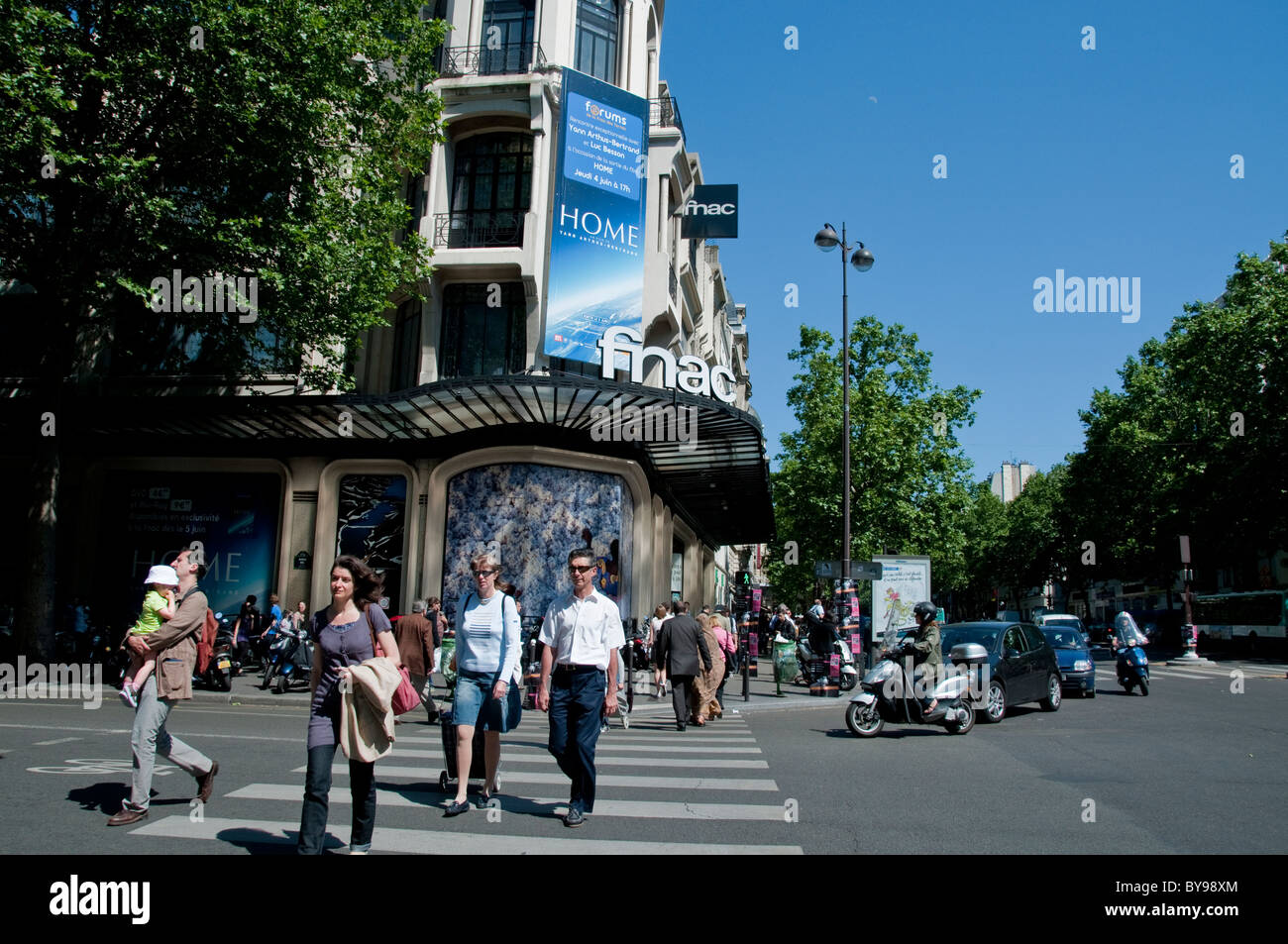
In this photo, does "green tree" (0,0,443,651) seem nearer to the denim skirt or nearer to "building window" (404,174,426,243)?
"building window" (404,174,426,243)

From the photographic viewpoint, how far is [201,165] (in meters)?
16.5

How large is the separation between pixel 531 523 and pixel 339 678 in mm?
15319

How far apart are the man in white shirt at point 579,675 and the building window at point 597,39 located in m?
19.4

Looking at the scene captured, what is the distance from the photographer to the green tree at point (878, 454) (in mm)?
40344

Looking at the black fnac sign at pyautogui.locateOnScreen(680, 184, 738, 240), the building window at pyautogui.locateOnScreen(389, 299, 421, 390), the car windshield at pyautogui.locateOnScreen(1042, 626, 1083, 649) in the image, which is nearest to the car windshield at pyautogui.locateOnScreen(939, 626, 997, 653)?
the car windshield at pyautogui.locateOnScreen(1042, 626, 1083, 649)

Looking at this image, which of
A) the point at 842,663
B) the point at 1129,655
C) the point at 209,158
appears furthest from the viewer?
the point at 842,663

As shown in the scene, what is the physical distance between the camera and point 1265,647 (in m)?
38.7

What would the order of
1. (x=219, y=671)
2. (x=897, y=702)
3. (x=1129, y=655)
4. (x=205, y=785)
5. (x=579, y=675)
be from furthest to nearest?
(x=1129, y=655), (x=219, y=671), (x=897, y=702), (x=205, y=785), (x=579, y=675)

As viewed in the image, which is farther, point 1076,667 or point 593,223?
point 593,223

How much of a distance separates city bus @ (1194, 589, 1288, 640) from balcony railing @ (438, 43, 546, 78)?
118ft

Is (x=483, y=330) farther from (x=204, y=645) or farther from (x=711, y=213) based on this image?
(x=204, y=645)

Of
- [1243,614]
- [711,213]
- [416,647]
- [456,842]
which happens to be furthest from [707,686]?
[1243,614]

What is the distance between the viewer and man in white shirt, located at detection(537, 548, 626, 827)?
242 inches
